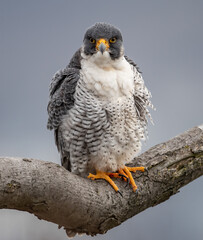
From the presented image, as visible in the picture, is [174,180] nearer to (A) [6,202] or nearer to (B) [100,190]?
(B) [100,190]

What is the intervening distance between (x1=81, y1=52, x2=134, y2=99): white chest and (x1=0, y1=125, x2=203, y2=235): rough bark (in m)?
0.86

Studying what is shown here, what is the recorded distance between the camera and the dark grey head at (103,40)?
3816 mm

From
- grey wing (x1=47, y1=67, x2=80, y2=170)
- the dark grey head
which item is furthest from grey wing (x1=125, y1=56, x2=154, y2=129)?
grey wing (x1=47, y1=67, x2=80, y2=170)

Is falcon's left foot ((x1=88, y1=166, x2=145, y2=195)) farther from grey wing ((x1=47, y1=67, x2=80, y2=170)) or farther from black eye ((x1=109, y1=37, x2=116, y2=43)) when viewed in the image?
black eye ((x1=109, y1=37, x2=116, y2=43))

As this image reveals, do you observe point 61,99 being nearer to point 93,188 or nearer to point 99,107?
point 99,107

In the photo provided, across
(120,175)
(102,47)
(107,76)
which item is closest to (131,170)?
(120,175)

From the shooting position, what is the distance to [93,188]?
3.88 metres

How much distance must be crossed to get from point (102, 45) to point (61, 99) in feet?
2.27

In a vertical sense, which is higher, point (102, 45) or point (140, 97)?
point (102, 45)

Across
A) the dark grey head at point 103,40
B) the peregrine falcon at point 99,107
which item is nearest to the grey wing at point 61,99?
the peregrine falcon at point 99,107

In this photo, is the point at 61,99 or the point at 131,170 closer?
the point at 61,99

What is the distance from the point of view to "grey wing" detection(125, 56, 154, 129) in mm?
4176

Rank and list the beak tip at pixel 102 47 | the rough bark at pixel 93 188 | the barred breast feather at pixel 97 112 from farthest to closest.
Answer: the barred breast feather at pixel 97 112
the beak tip at pixel 102 47
the rough bark at pixel 93 188

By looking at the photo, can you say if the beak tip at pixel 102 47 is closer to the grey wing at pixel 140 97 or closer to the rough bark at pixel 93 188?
the grey wing at pixel 140 97
